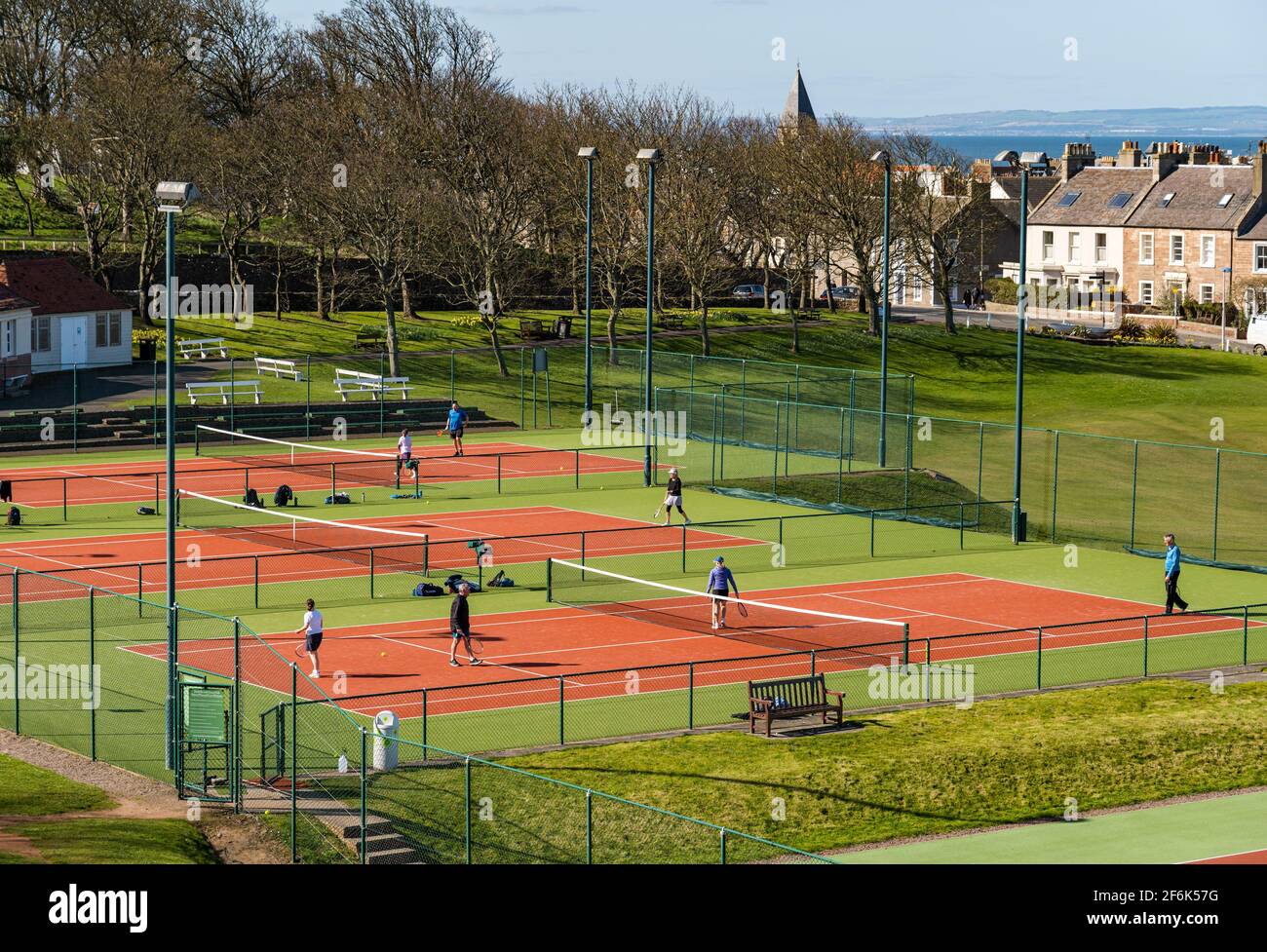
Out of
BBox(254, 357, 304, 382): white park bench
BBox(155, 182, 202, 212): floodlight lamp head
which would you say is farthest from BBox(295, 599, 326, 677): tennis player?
BBox(254, 357, 304, 382): white park bench

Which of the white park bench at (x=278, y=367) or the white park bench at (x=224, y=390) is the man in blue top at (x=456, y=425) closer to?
the white park bench at (x=224, y=390)

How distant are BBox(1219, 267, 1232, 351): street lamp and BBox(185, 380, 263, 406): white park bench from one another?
47.8 meters

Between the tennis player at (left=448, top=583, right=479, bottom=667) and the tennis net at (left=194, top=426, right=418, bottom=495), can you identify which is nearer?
the tennis player at (left=448, top=583, right=479, bottom=667)

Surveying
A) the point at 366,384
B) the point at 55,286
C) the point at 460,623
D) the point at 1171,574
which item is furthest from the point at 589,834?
the point at 55,286

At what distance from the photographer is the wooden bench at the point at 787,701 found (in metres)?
28.9

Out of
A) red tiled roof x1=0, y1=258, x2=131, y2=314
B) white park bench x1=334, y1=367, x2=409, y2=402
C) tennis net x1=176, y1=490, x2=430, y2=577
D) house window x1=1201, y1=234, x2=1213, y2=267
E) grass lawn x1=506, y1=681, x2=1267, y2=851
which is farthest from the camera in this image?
house window x1=1201, y1=234, x2=1213, y2=267

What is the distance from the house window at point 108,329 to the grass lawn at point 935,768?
166ft

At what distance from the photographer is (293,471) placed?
56656 millimetres

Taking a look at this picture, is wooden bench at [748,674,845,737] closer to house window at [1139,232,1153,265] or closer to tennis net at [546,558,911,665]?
tennis net at [546,558,911,665]

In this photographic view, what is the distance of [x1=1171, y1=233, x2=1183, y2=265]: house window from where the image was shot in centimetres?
10288

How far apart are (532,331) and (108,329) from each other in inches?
747

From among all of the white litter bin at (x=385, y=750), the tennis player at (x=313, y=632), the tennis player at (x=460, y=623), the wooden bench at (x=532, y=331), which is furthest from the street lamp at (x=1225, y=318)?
the white litter bin at (x=385, y=750)
